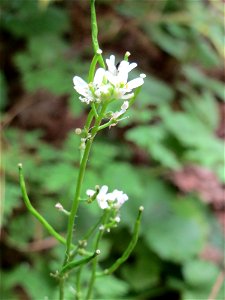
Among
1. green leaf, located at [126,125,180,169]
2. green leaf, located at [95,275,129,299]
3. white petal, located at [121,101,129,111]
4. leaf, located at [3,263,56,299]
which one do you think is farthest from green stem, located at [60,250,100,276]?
green leaf, located at [126,125,180,169]

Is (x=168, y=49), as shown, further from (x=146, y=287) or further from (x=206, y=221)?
(x=146, y=287)

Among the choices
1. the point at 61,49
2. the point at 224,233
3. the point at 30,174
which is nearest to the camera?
the point at 30,174

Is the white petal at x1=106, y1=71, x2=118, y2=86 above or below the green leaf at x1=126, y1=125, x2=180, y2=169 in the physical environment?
below

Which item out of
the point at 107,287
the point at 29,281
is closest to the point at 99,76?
the point at 107,287

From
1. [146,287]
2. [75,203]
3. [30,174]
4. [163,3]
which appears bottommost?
[75,203]

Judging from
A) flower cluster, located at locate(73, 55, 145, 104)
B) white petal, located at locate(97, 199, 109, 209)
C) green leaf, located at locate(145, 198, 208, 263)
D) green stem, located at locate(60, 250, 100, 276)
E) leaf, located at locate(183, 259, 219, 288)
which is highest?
green leaf, located at locate(145, 198, 208, 263)

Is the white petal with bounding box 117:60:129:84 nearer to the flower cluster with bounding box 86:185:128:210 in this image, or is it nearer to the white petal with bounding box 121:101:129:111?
the white petal with bounding box 121:101:129:111

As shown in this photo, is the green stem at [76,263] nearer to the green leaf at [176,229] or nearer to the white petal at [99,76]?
the white petal at [99,76]

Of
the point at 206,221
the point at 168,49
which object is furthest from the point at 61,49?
the point at 206,221
